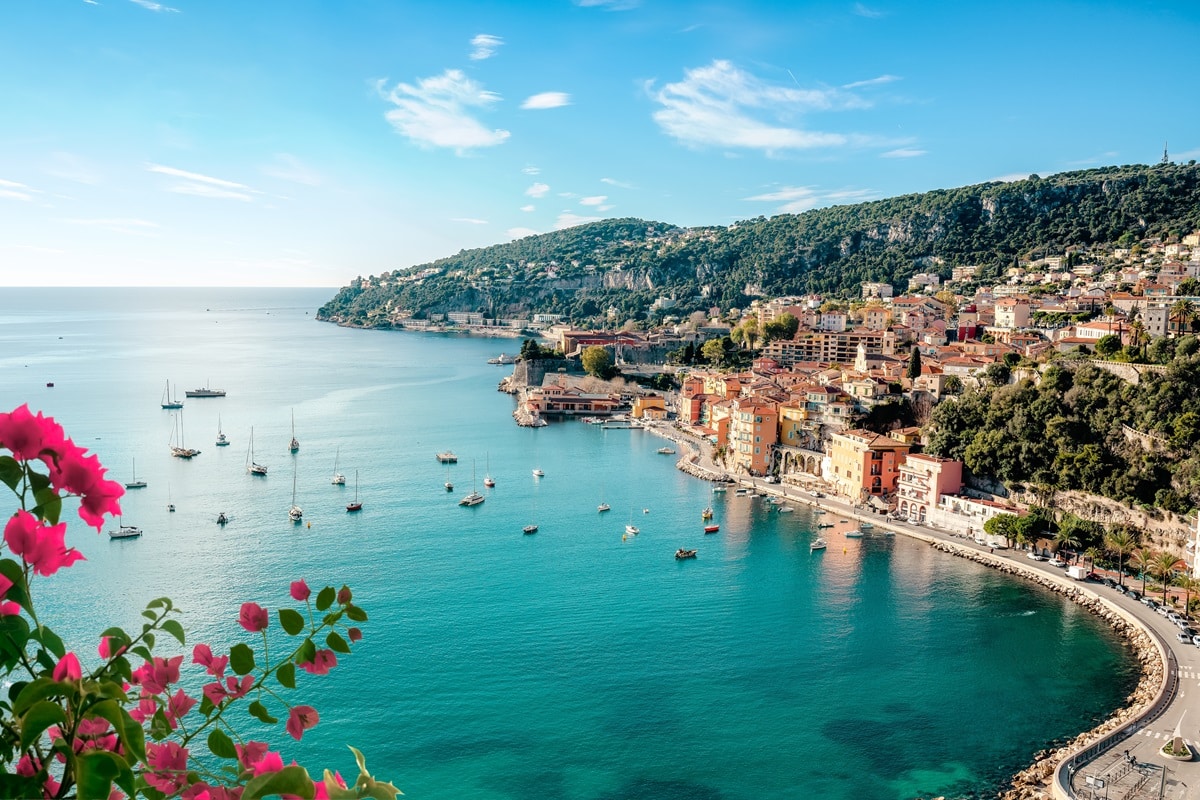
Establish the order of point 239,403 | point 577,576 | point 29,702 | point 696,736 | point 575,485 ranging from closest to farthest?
point 29,702
point 696,736
point 577,576
point 575,485
point 239,403

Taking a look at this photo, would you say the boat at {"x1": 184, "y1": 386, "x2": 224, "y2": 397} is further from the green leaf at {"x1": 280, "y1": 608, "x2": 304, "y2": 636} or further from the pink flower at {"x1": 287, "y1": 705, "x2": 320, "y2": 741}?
the green leaf at {"x1": 280, "y1": 608, "x2": 304, "y2": 636}

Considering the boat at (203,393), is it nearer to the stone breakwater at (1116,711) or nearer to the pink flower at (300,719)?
the stone breakwater at (1116,711)

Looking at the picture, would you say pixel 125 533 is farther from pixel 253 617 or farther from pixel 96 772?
pixel 96 772

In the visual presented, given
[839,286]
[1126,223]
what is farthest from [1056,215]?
[839,286]

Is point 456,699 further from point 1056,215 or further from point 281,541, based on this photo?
point 1056,215

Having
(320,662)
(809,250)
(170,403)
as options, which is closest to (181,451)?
(170,403)

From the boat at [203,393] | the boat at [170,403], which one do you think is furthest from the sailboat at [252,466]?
the boat at [203,393]
